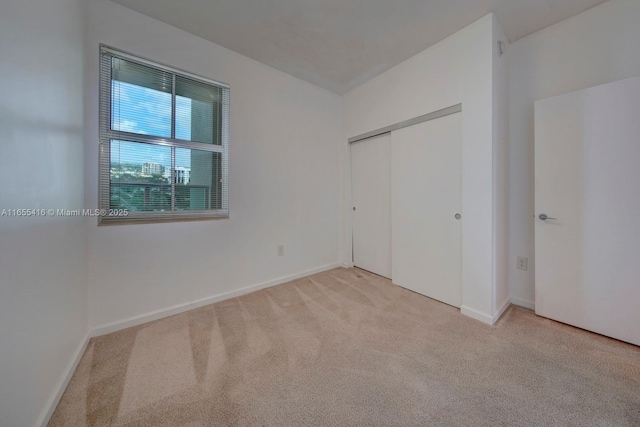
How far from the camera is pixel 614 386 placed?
4.09 feet

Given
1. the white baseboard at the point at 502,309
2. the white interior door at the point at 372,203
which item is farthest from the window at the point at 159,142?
the white baseboard at the point at 502,309

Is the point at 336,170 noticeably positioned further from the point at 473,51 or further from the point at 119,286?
the point at 119,286

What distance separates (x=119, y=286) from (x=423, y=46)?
364 centimetres

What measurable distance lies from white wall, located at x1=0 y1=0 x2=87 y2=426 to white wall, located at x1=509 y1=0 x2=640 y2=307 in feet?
11.4

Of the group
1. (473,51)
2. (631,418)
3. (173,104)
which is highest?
(473,51)

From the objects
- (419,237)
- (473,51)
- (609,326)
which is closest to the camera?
(609,326)

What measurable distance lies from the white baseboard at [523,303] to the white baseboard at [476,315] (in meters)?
0.62

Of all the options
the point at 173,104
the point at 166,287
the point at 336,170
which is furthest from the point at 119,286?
the point at 336,170

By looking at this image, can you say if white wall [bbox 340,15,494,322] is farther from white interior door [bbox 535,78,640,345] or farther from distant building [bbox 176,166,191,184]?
distant building [bbox 176,166,191,184]

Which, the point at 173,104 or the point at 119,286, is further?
the point at 173,104

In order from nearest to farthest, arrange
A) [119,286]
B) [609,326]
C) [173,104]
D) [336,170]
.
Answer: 1. [609,326]
2. [119,286]
3. [173,104]
4. [336,170]

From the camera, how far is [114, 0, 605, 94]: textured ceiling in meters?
1.80

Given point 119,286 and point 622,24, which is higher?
point 622,24

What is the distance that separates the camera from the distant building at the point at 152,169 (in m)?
1.95
